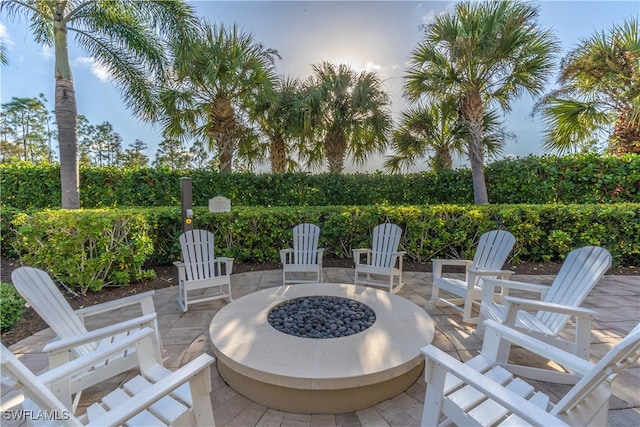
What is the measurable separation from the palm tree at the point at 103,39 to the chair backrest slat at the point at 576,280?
280 inches

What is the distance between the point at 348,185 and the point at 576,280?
524 cm

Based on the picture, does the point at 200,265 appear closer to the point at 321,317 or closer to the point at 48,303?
the point at 48,303

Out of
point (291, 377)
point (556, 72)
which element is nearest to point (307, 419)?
point (291, 377)

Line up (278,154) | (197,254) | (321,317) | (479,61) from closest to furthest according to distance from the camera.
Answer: (321,317) → (197,254) → (479,61) → (278,154)

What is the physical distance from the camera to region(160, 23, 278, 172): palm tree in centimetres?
619

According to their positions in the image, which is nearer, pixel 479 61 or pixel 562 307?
pixel 562 307

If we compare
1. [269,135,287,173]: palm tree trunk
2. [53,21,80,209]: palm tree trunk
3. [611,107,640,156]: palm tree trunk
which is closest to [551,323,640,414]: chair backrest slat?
[53,21,80,209]: palm tree trunk

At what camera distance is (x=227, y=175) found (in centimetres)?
707

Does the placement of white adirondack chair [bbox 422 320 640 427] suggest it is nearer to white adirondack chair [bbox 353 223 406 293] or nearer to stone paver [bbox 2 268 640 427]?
stone paver [bbox 2 268 640 427]

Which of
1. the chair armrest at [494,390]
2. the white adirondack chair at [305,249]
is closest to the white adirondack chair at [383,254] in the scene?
the white adirondack chair at [305,249]

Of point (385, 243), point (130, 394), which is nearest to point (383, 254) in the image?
point (385, 243)

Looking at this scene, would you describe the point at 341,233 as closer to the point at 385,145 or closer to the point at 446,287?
the point at 446,287

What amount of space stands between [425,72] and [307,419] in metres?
6.75

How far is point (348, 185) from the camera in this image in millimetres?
7172
